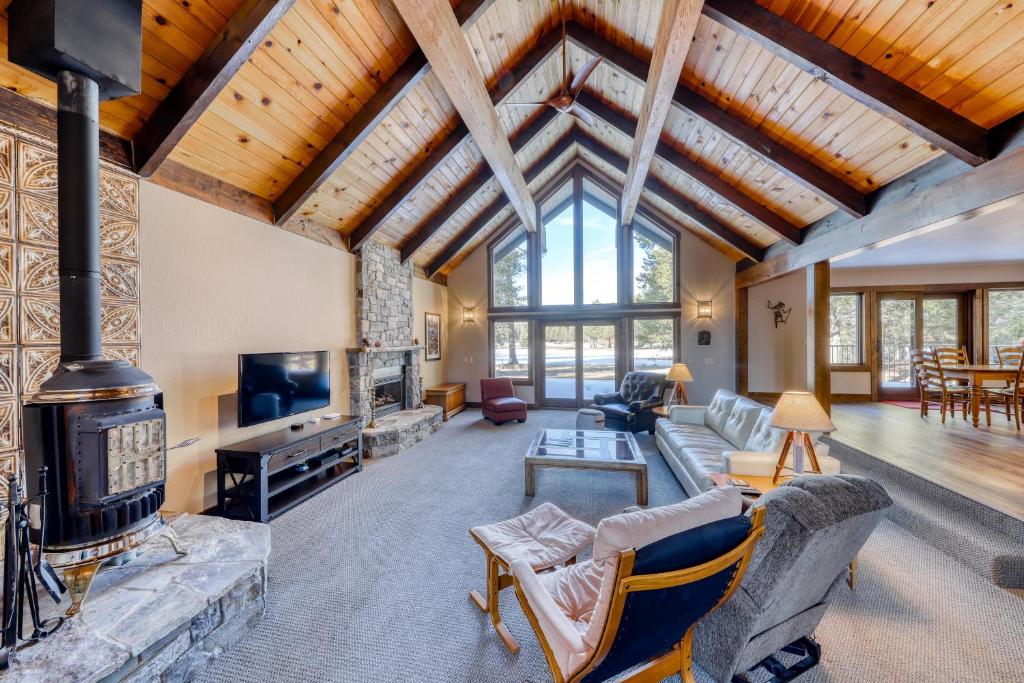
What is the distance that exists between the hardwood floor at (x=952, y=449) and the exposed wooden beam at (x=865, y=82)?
90.6 inches

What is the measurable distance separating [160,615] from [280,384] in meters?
2.29

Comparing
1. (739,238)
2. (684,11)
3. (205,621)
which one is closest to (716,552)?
(205,621)

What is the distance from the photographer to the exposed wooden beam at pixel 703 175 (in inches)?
187

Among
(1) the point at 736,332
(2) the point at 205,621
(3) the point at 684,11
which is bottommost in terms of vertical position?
(2) the point at 205,621

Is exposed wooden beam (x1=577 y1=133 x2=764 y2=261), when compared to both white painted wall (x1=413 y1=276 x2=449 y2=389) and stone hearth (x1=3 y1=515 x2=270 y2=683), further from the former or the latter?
stone hearth (x1=3 y1=515 x2=270 y2=683)

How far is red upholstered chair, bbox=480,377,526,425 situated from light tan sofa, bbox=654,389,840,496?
2.39 metres

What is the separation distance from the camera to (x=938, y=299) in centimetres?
679

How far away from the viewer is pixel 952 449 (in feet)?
12.5

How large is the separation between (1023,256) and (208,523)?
10.7 m

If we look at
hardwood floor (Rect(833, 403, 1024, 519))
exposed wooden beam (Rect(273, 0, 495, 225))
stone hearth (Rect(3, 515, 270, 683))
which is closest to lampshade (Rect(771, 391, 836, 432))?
hardwood floor (Rect(833, 403, 1024, 519))

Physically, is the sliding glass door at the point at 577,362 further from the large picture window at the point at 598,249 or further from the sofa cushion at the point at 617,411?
the sofa cushion at the point at 617,411

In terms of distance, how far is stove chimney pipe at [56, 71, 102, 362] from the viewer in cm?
184

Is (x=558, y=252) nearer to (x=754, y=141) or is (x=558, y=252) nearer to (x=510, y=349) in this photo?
(x=510, y=349)

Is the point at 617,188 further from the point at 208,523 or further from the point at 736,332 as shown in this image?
the point at 208,523
